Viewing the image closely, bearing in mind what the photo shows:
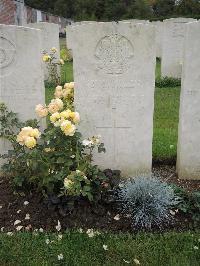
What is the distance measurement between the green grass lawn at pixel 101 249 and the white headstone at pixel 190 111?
1247mm

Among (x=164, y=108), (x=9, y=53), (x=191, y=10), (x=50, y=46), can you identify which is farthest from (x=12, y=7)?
(x=9, y=53)

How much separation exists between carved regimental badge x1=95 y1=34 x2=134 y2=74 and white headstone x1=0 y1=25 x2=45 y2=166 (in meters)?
0.72

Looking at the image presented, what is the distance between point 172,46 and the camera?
11.0 meters

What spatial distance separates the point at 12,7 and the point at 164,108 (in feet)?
83.0

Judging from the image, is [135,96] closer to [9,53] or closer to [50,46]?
[9,53]

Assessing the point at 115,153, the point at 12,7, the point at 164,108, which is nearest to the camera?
the point at 115,153

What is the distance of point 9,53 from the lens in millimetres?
4676

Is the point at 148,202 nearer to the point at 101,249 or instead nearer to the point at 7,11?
the point at 101,249

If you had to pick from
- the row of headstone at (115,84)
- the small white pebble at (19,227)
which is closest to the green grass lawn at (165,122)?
the row of headstone at (115,84)

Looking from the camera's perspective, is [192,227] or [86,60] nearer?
[192,227]

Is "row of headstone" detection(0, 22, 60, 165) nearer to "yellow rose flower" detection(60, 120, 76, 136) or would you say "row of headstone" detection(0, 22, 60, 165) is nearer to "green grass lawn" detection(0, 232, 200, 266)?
"yellow rose flower" detection(60, 120, 76, 136)

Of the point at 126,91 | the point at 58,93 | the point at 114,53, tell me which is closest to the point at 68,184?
the point at 58,93

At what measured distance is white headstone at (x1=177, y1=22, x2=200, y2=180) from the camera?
4535 millimetres

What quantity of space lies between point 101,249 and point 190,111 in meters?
1.96
